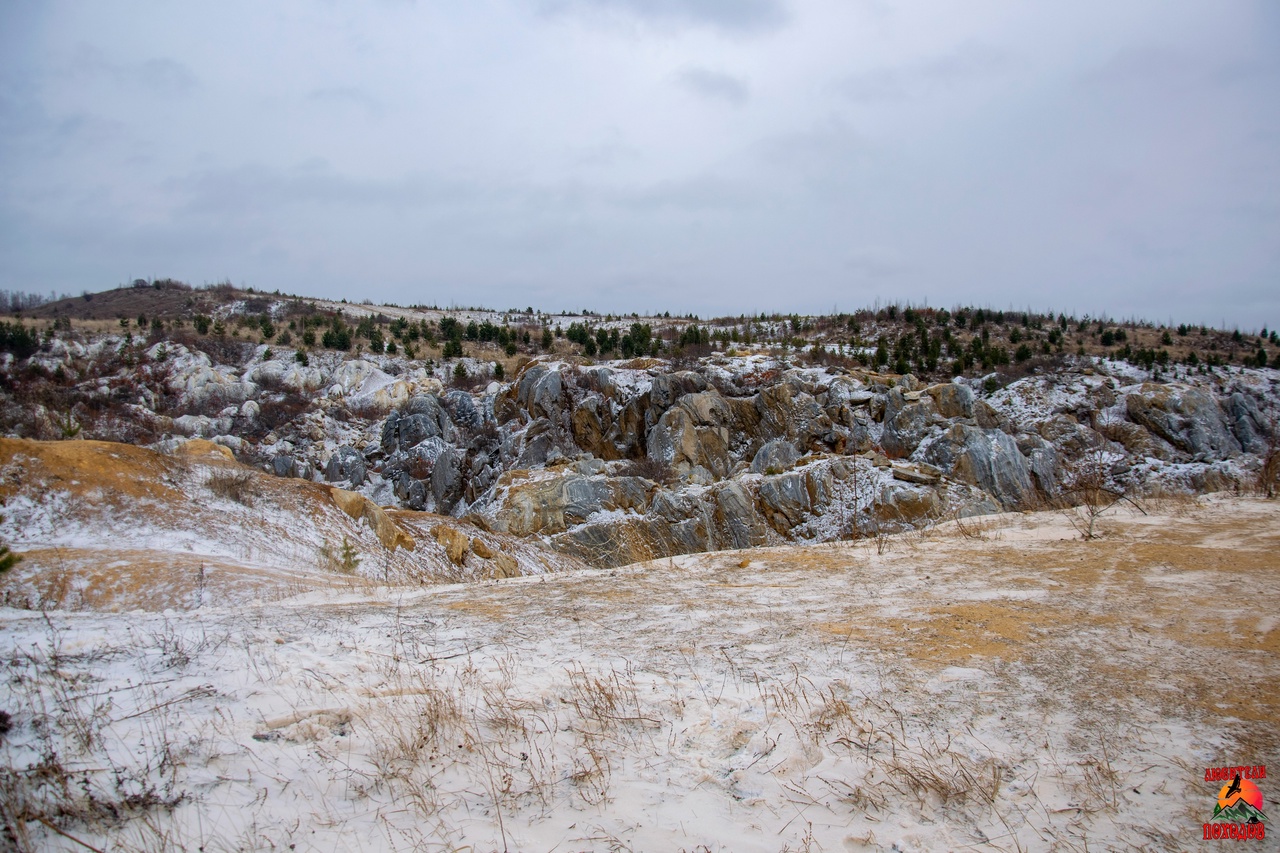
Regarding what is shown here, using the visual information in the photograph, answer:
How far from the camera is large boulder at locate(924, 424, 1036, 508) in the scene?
18.0m

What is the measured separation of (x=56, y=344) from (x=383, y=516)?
34.0m

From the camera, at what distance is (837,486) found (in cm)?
1720

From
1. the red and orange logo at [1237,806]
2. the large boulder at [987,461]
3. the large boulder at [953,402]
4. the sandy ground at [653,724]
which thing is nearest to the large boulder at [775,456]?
the large boulder at [987,461]

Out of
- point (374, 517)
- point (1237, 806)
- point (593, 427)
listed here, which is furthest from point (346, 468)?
point (1237, 806)

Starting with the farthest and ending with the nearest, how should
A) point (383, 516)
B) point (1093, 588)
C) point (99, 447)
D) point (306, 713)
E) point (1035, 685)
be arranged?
point (383, 516) → point (99, 447) → point (1093, 588) → point (1035, 685) → point (306, 713)

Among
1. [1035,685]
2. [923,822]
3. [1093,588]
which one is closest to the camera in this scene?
[923,822]

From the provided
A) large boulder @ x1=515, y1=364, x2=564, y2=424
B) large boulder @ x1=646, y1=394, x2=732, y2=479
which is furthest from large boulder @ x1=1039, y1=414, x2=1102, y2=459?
large boulder @ x1=515, y1=364, x2=564, y2=424

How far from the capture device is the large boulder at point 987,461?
59.2ft

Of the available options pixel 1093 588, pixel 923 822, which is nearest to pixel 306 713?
pixel 923 822

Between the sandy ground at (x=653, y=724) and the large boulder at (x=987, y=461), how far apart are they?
13687 mm

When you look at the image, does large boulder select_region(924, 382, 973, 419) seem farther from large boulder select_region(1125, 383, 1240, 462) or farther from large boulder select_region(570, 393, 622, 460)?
large boulder select_region(570, 393, 622, 460)

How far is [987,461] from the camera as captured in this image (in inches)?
730

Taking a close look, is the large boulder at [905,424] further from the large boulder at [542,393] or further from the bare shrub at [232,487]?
the bare shrub at [232,487]

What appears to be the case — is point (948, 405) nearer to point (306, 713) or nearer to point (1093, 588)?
point (1093, 588)
